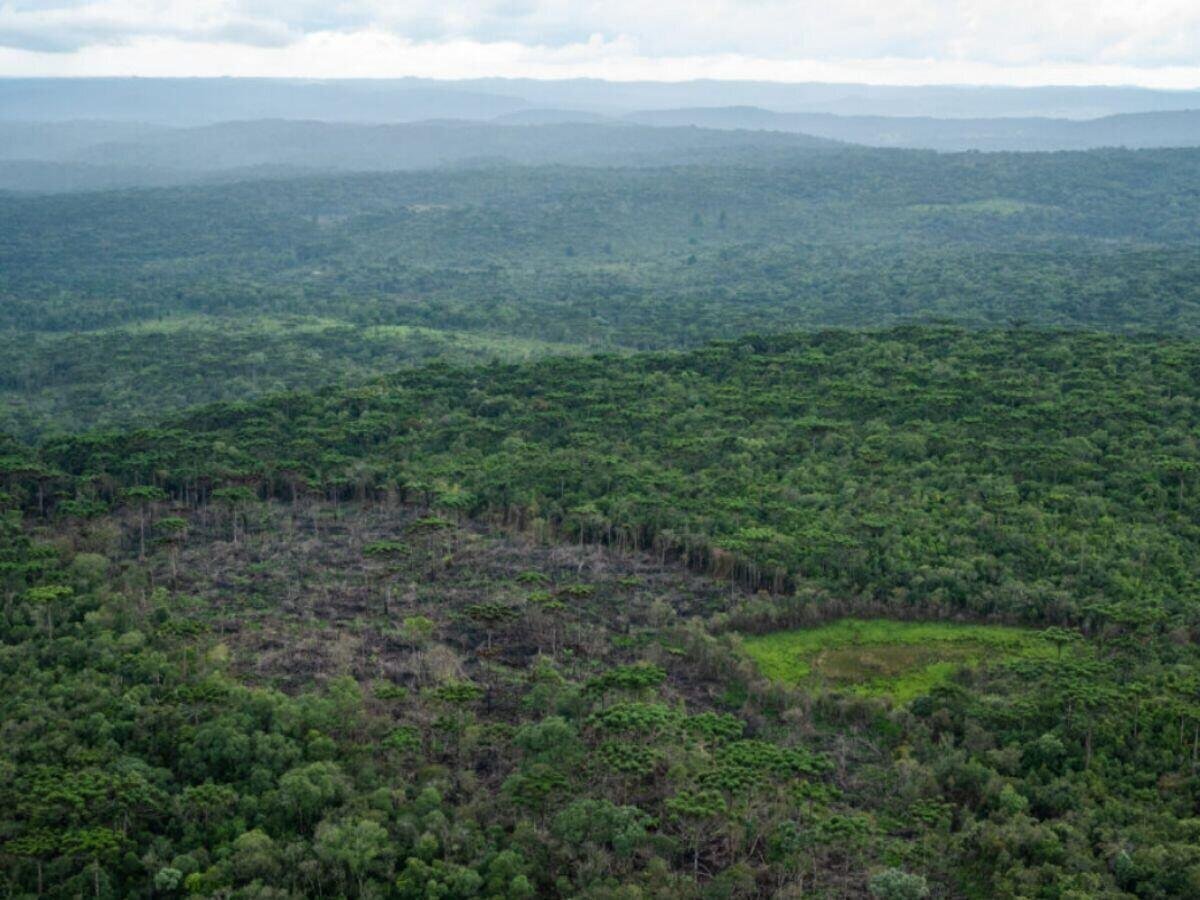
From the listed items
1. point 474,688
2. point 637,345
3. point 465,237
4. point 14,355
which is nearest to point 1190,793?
point 474,688

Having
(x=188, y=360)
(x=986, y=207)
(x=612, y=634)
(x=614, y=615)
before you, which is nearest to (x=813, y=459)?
(x=614, y=615)

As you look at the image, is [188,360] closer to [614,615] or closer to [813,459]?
[813,459]

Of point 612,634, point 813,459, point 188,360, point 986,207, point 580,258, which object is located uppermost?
point 986,207

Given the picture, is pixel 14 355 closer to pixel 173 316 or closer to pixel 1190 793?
pixel 173 316

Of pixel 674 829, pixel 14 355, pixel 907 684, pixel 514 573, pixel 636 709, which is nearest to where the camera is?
pixel 674 829

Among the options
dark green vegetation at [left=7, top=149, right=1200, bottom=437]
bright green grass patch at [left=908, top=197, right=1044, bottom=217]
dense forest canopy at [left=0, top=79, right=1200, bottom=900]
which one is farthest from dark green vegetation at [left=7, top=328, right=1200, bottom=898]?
bright green grass patch at [left=908, top=197, right=1044, bottom=217]

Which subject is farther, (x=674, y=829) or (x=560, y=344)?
(x=560, y=344)

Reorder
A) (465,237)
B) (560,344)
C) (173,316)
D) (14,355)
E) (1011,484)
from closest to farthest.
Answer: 1. (1011,484)
2. (14,355)
3. (560,344)
4. (173,316)
5. (465,237)
